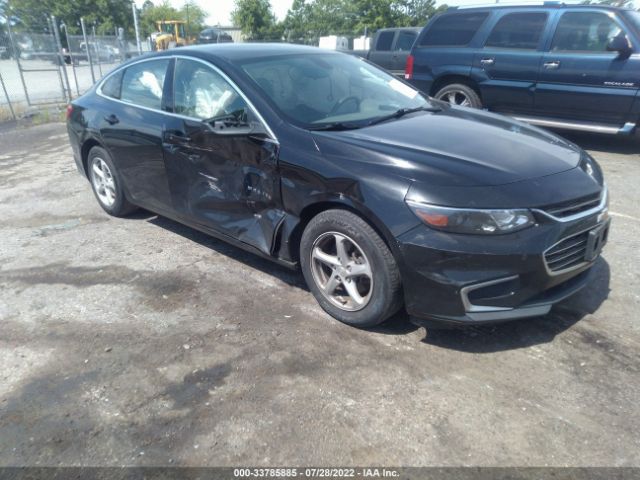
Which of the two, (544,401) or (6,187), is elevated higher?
(544,401)

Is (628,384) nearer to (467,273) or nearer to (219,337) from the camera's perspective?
(467,273)

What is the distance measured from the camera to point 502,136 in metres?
3.33

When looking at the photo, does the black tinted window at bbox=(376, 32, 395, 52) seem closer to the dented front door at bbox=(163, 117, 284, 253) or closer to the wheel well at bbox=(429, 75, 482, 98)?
the wheel well at bbox=(429, 75, 482, 98)

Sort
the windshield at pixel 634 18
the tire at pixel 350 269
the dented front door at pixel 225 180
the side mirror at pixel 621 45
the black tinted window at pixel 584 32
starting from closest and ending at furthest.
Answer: the tire at pixel 350 269 → the dented front door at pixel 225 180 → the side mirror at pixel 621 45 → the windshield at pixel 634 18 → the black tinted window at pixel 584 32

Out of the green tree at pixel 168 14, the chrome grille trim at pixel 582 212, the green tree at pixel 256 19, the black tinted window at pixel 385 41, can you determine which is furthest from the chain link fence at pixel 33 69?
the green tree at pixel 168 14

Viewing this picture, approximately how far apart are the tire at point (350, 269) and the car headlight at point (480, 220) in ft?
1.23

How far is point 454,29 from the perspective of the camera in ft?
26.7

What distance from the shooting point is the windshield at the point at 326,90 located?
3.46 meters

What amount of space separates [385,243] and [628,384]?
1478mm

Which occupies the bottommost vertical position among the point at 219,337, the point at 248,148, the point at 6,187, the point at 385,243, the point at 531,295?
the point at 6,187

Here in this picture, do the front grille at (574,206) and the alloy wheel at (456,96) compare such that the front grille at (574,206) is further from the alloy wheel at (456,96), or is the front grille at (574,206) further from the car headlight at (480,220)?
the alloy wheel at (456,96)

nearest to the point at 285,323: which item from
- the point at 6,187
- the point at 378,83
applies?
the point at 378,83

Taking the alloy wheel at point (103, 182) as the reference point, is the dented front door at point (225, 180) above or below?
above

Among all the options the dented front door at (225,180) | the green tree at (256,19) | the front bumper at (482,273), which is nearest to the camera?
the front bumper at (482,273)
